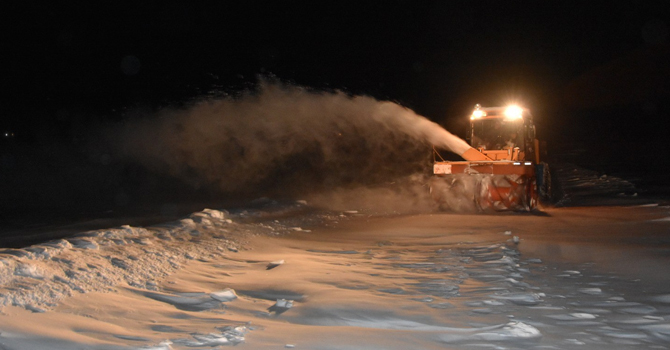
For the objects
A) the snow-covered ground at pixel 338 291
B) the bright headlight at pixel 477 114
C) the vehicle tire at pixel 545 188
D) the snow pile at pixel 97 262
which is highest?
the bright headlight at pixel 477 114

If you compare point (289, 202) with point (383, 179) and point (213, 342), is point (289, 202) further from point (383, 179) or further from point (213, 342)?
point (213, 342)

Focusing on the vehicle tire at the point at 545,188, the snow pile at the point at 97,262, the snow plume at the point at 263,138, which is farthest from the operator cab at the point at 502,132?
the snow pile at the point at 97,262

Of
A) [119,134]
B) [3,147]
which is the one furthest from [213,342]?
[3,147]

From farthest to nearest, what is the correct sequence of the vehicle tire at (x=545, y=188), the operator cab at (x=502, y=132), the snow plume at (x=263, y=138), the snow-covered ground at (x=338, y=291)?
the snow plume at (x=263, y=138) → the vehicle tire at (x=545, y=188) → the operator cab at (x=502, y=132) → the snow-covered ground at (x=338, y=291)

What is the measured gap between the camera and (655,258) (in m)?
7.37

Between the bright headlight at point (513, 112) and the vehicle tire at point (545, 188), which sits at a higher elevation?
the bright headlight at point (513, 112)

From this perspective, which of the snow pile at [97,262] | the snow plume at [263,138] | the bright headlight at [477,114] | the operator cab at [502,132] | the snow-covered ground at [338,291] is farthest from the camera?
the snow plume at [263,138]

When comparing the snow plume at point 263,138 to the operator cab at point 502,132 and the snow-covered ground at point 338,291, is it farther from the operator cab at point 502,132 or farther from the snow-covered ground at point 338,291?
the snow-covered ground at point 338,291

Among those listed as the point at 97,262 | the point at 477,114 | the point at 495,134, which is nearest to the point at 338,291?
the point at 97,262

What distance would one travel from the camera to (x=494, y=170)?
1438cm

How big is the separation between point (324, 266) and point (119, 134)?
26049mm

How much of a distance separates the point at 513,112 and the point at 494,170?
9.17ft

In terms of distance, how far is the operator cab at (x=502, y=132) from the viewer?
16156mm

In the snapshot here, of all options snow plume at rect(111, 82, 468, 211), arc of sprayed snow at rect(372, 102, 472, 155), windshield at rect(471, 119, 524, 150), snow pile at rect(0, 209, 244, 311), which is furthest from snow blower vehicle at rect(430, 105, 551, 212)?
snow pile at rect(0, 209, 244, 311)
